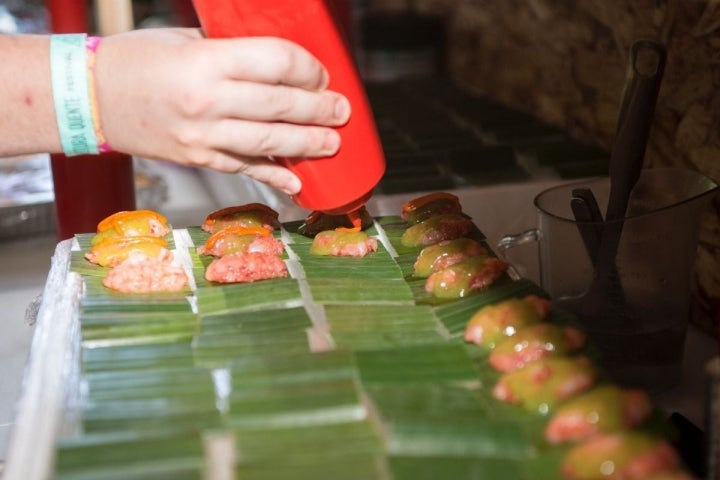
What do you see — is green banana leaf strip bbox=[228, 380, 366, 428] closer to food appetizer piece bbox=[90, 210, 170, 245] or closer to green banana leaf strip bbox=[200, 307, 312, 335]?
green banana leaf strip bbox=[200, 307, 312, 335]

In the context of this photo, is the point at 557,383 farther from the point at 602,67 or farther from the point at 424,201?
the point at 602,67

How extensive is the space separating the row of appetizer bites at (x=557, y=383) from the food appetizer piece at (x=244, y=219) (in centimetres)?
22

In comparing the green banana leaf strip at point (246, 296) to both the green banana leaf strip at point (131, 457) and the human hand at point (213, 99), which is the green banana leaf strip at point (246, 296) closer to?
the human hand at point (213, 99)

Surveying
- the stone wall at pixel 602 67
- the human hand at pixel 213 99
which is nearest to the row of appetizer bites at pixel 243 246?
the human hand at pixel 213 99

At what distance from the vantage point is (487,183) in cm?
152

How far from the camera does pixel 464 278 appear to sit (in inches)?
38.5

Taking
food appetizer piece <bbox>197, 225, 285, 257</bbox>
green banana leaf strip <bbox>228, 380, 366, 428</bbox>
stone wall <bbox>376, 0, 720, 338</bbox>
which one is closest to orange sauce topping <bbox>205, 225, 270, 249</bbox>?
food appetizer piece <bbox>197, 225, 285, 257</bbox>

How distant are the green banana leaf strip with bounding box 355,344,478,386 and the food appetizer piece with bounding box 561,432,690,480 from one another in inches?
5.5

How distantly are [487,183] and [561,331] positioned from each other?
70 centimetres

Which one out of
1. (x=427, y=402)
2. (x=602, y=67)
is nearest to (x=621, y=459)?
(x=427, y=402)

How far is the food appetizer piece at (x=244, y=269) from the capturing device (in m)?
1.00

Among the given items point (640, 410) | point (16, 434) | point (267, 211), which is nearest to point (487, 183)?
point (267, 211)

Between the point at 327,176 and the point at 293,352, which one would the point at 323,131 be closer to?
the point at 327,176

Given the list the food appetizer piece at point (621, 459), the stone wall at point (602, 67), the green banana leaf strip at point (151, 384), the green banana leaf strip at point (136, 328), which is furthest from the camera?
the stone wall at point (602, 67)
